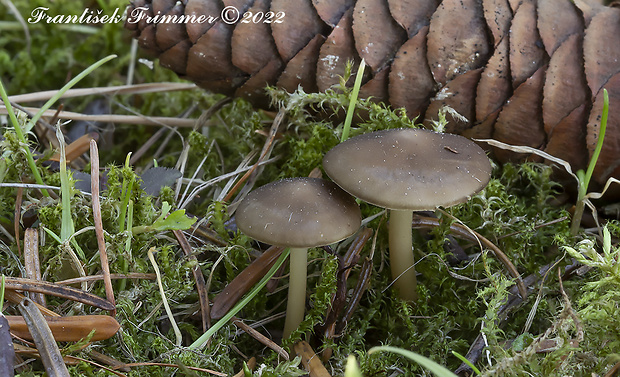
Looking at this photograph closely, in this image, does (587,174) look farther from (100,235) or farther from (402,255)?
(100,235)

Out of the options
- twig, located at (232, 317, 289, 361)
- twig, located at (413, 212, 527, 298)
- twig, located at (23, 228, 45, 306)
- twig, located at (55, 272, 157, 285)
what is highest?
twig, located at (23, 228, 45, 306)

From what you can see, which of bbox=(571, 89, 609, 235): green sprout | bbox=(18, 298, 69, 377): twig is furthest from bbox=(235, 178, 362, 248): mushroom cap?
bbox=(571, 89, 609, 235): green sprout

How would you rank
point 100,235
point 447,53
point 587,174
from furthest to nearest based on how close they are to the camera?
point 447,53 → point 587,174 → point 100,235

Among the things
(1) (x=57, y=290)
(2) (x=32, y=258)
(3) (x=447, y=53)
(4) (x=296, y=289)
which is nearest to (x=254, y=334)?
(4) (x=296, y=289)

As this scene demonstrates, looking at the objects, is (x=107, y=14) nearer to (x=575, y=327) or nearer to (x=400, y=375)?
(x=400, y=375)

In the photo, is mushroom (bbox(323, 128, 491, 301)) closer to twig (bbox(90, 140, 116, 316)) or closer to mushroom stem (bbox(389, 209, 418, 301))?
mushroom stem (bbox(389, 209, 418, 301))

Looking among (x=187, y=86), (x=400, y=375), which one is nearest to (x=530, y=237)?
(x=400, y=375)

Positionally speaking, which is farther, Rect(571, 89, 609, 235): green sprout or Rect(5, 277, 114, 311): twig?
Rect(571, 89, 609, 235): green sprout

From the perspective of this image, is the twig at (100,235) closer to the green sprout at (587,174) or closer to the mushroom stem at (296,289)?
the mushroom stem at (296,289)
